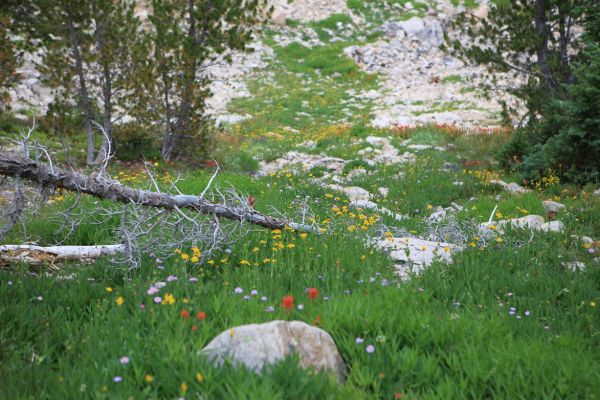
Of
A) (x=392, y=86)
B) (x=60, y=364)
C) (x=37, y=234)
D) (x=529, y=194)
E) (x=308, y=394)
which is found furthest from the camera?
(x=392, y=86)

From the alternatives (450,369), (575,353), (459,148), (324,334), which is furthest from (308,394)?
(459,148)

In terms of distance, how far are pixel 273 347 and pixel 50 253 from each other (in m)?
3.27

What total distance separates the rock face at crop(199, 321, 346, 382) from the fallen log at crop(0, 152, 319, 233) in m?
2.24

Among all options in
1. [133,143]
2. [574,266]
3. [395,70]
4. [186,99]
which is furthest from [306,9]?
[574,266]

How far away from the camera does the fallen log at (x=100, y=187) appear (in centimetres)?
418

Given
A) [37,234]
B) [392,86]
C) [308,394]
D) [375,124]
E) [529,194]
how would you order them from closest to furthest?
[308,394] < [37,234] < [529,194] < [375,124] < [392,86]

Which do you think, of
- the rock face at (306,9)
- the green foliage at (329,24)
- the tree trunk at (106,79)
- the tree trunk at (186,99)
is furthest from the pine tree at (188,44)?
the rock face at (306,9)

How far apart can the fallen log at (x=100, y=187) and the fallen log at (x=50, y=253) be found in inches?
23.2

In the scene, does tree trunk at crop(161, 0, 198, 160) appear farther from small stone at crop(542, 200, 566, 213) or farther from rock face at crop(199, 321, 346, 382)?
rock face at crop(199, 321, 346, 382)

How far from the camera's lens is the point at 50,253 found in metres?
4.81

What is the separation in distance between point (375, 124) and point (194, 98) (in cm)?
818

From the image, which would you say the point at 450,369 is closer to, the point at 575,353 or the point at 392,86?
the point at 575,353

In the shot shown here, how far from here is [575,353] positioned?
2.81 m

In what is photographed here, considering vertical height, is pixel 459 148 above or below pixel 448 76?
below
